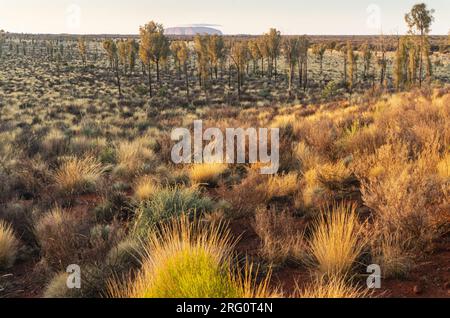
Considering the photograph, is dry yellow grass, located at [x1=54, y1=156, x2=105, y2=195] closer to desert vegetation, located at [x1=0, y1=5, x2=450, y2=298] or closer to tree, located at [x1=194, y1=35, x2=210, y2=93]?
desert vegetation, located at [x1=0, y1=5, x2=450, y2=298]

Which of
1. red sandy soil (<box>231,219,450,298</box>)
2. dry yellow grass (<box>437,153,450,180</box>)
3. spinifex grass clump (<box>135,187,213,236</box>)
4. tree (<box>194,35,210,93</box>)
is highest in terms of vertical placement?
tree (<box>194,35,210,93</box>)

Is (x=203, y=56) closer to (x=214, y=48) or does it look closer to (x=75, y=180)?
(x=214, y=48)

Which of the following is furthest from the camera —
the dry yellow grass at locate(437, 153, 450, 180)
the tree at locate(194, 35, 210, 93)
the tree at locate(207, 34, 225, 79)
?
the tree at locate(207, 34, 225, 79)

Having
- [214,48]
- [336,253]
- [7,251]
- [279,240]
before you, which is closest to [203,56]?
[214,48]

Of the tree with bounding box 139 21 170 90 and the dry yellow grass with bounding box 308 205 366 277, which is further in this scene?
the tree with bounding box 139 21 170 90

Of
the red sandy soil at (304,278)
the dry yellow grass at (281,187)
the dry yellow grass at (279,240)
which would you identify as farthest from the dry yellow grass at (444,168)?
the dry yellow grass at (279,240)

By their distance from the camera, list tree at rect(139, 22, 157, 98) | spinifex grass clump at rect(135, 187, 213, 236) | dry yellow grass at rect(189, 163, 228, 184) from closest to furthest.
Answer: spinifex grass clump at rect(135, 187, 213, 236) < dry yellow grass at rect(189, 163, 228, 184) < tree at rect(139, 22, 157, 98)

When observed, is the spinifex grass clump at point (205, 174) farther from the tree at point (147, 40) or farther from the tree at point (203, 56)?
the tree at point (203, 56)

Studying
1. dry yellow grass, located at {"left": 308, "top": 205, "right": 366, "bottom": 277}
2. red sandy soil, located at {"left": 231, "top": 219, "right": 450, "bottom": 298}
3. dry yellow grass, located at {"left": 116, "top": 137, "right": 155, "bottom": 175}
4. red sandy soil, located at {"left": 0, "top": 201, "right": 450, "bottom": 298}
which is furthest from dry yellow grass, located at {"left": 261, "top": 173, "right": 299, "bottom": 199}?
dry yellow grass, located at {"left": 116, "top": 137, "right": 155, "bottom": 175}
